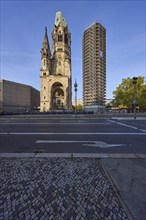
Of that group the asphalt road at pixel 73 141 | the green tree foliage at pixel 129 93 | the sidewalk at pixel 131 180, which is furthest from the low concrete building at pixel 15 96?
the sidewalk at pixel 131 180

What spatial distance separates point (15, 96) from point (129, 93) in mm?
83168

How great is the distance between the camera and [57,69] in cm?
8625

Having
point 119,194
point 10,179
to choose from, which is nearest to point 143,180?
point 119,194

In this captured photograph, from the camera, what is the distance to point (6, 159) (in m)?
5.11

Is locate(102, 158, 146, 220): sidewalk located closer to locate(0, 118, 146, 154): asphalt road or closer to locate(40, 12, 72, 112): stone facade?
locate(0, 118, 146, 154): asphalt road

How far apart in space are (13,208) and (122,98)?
5816 cm

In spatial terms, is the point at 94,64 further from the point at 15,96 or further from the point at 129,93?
the point at 129,93

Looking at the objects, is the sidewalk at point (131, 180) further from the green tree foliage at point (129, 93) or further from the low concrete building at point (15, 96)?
the low concrete building at point (15, 96)

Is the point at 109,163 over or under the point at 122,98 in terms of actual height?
under

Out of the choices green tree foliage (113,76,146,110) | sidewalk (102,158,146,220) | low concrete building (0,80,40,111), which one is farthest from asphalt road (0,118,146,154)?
low concrete building (0,80,40,111)

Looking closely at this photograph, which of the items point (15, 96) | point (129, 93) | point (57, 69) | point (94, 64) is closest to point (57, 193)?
point (129, 93)

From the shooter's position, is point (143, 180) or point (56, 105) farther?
point (56, 105)

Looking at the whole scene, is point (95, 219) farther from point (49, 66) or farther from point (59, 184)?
point (49, 66)

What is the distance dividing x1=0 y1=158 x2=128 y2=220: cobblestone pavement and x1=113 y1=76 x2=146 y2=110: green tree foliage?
179 ft
